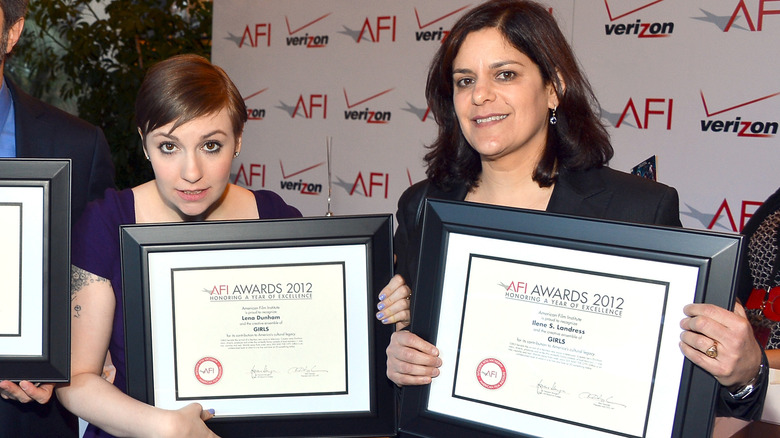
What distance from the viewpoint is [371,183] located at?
5.63 metres

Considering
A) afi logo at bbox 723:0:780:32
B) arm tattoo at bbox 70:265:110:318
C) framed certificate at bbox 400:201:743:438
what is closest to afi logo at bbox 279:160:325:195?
afi logo at bbox 723:0:780:32

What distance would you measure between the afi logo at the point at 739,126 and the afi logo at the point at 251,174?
143 inches

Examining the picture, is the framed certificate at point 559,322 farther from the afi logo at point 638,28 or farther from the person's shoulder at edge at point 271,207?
the afi logo at point 638,28

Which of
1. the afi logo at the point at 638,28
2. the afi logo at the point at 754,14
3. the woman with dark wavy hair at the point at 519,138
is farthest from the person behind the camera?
the afi logo at the point at 638,28

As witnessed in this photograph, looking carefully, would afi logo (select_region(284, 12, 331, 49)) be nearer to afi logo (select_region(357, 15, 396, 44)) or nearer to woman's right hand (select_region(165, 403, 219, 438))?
afi logo (select_region(357, 15, 396, 44))

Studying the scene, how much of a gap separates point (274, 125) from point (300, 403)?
4860 millimetres

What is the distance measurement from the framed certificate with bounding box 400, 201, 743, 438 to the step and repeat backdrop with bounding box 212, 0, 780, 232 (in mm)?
1437

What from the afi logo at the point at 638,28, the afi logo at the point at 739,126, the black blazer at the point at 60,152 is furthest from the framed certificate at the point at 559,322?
the afi logo at the point at 638,28

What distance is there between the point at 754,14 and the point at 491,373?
3.40 m

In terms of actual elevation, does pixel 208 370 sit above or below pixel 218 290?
below

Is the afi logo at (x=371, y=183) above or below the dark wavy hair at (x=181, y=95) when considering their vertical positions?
below

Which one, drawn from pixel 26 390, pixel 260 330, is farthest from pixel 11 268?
pixel 260 330

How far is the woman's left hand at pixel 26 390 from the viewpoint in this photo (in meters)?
1.65
